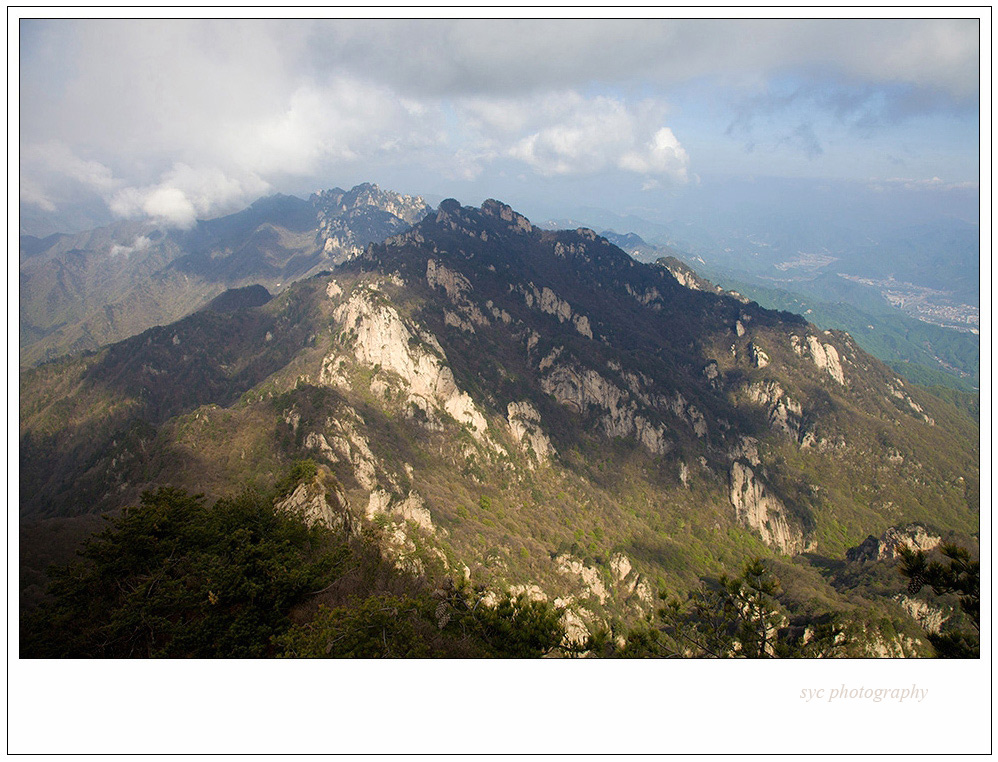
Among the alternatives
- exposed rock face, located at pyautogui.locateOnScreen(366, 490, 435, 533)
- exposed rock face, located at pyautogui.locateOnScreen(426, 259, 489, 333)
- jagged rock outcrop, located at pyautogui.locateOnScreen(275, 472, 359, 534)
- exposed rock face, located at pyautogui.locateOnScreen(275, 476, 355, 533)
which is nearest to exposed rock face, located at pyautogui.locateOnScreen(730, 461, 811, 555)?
exposed rock face, located at pyautogui.locateOnScreen(426, 259, 489, 333)

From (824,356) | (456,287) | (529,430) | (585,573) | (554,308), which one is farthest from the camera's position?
(554,308)

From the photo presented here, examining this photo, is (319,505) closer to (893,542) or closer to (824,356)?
(893,542)

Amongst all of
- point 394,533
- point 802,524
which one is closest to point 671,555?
point 802,524

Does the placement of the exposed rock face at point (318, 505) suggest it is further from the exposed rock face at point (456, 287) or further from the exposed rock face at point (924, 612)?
the exposed rock face at point (456, 287)

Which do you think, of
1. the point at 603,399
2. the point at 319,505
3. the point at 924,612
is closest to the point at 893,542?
the point at 924,612

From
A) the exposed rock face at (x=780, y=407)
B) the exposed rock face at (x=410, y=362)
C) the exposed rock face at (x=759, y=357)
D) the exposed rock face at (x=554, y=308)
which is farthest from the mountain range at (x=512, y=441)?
the exposed rock face at (x=759, y=357)

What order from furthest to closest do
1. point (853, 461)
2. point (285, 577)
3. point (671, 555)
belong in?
point (853, 461), point (671, 555), point (285, 577)

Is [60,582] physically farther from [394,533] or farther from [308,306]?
[308,306]
